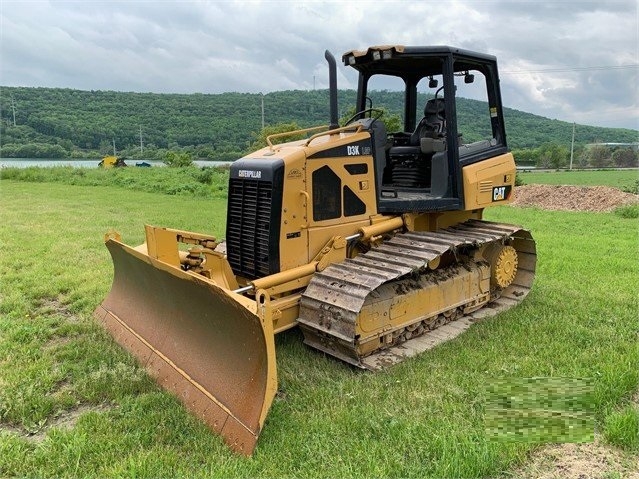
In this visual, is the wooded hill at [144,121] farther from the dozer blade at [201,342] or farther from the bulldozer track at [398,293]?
the dozer blade at [201,342]

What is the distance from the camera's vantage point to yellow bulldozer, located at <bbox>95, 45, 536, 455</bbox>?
159 inches

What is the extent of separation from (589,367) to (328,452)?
2.57 meters

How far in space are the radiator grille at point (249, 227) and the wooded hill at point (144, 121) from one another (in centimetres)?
2327

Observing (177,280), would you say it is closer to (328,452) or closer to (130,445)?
(130,445)

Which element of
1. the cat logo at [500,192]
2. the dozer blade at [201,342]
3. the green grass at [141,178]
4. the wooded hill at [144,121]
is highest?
the wooded hill at [144,121]

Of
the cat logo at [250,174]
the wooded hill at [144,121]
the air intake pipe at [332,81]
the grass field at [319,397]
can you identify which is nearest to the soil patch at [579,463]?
the grass field at [319,397]

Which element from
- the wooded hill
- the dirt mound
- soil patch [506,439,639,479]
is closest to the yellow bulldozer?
soil patch [506,439,639,479]

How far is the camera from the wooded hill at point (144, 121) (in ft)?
110

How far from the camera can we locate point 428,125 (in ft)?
20.4

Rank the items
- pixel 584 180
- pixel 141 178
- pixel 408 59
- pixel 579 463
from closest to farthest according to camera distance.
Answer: pixel 579 463
pixel 408 59
pixel 141 178
pixel 584 180

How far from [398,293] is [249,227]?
1.58m

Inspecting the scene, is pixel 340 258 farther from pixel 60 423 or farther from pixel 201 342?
pixel 60 423

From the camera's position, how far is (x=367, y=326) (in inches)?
188

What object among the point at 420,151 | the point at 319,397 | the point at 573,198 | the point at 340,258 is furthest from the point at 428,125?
the point at 573,198
